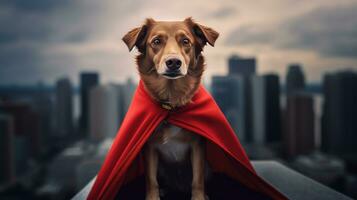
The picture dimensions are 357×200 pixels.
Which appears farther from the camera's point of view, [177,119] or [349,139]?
[349,139]

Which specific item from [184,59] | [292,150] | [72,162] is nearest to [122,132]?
[184,59]

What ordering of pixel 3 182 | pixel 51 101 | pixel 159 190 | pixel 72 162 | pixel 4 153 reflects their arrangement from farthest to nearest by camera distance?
pixel 51 101
pixel 4 153
pixel 3 182
pixel 72 162
pixel 159 190

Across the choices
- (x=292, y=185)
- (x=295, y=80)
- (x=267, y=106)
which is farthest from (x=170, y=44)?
(x=295, y=80)

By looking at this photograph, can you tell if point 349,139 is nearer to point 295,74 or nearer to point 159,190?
point 295,74

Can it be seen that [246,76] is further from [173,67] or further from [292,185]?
[173,67]

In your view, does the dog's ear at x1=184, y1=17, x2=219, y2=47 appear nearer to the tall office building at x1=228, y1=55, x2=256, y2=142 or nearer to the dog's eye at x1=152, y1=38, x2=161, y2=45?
the dog's eye at x1=152, y1=38, x2=161, y2=45

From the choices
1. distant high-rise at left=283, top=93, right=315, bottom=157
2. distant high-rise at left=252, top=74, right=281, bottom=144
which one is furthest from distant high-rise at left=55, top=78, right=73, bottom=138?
distant high-rise at left=283, top=93, right=315, bottom=157

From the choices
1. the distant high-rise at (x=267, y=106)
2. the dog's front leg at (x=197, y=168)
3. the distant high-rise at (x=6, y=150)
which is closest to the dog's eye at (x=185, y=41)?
the dog's front leg at (x=197, y=168)

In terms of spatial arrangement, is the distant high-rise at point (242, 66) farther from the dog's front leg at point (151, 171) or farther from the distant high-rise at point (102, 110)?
the dog's front leg at point (151, 171)
